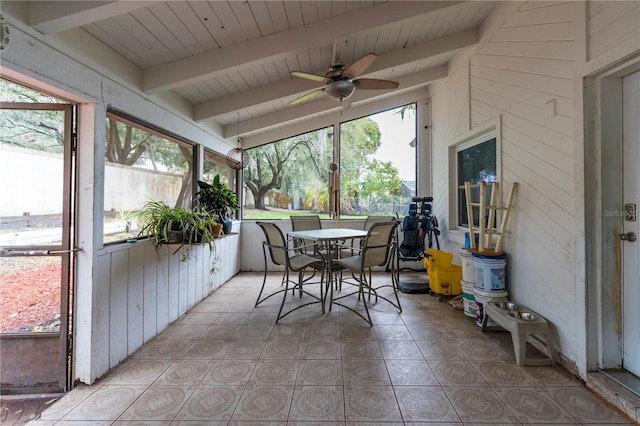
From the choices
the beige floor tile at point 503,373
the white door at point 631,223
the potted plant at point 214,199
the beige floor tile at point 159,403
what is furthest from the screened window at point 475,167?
the beige floor tile at point 159,403

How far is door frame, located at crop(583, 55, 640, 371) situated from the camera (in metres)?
1.74

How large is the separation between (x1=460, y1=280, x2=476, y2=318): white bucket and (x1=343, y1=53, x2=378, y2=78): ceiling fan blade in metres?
2.29

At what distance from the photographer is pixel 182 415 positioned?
5.02 ft

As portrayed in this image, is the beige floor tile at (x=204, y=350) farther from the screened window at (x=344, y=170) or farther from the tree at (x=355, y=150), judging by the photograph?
the tree at (x=355, y=150)

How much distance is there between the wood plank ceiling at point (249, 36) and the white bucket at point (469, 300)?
2567 mm

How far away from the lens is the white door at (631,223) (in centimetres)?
166

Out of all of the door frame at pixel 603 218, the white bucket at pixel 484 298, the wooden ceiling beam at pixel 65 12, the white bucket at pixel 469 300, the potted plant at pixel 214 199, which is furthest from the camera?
the potted plant at pixel 214 199

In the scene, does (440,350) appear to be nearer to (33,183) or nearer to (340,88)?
(340,88)

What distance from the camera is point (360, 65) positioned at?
242 centimetres

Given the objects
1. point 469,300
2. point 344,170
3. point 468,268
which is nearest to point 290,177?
point 344,170

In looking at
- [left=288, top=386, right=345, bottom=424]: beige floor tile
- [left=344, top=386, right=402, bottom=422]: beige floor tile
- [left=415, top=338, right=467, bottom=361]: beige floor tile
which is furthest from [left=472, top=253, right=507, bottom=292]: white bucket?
[left=288, top=386, right=345, bottom=424]: beige floor tile

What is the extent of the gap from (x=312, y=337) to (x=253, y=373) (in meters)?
0.63

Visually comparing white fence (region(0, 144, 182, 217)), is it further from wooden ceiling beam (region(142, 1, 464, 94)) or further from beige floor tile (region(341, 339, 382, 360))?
beige floor tile (region(341, 339, 382, 360))

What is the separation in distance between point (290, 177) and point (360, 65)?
2744mm
